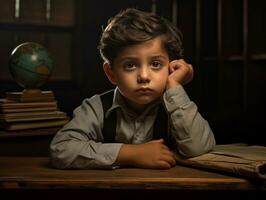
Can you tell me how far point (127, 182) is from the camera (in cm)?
116

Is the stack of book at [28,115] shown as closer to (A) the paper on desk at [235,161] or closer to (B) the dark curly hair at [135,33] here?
(B) the dark curly hair at [135,33]

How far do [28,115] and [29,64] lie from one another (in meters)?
0.27

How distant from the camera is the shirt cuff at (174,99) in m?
1.44

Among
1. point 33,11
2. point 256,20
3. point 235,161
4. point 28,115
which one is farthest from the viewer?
point 33,11

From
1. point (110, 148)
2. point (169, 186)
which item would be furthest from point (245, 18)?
point (169, 186)

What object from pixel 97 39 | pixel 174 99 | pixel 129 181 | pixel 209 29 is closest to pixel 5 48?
pixel 97 39

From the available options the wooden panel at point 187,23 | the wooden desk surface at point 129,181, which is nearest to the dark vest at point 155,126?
the wooden desk surface at point 129,181

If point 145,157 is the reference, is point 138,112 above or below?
above

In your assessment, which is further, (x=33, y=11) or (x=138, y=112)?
(x=33, y=11)

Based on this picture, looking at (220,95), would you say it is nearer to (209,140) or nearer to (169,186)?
(209,140)

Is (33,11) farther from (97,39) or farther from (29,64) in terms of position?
(29,64)

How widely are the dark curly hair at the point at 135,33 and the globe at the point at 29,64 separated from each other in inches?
41.4

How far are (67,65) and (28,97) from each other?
1.05 meters

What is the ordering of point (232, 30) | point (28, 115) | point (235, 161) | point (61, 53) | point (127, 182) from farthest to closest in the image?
point (61, 53)
point (232, 30)
point (28, 115)
point (235, 161)
point (127, 182)
